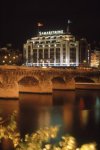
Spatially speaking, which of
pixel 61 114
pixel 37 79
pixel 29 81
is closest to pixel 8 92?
pixel 37 79

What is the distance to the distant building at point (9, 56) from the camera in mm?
108950

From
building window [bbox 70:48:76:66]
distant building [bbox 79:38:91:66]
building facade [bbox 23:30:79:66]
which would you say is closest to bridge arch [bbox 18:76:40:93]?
building facade [bbox 23:30:79:66]

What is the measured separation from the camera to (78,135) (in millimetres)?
26859

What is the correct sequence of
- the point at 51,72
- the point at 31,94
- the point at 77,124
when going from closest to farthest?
the point at 77,124, the point at 31,94, the point at 51,72

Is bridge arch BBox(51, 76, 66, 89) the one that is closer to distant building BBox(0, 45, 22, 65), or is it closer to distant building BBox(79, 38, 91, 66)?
distant building BBox(0, 45, 22, 65)

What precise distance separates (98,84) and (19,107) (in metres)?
29.9

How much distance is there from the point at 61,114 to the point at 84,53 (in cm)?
8466

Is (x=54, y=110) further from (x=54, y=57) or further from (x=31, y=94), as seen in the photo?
(x=54, y=57)

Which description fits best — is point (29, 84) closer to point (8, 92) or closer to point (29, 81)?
point (29, 81)

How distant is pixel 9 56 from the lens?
117 metres

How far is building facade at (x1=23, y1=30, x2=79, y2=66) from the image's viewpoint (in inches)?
4690

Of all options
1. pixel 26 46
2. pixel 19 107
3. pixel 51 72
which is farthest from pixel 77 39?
pixel 19 107

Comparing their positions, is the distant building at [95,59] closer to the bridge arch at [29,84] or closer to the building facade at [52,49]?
the building facade at [52,49]

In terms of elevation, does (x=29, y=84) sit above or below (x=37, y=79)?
below
